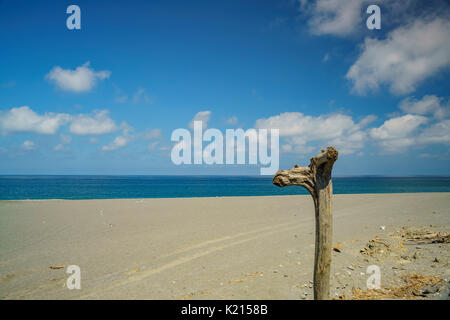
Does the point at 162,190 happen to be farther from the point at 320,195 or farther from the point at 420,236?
the point at 320,195

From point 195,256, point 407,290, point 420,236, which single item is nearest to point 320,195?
point 407,290

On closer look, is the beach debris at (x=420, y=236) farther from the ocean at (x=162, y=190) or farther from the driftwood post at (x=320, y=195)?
the ocean at (x=162, y=190)

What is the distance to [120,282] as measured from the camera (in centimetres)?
760

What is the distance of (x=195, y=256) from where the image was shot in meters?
9.88

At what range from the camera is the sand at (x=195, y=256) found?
6.98 metres

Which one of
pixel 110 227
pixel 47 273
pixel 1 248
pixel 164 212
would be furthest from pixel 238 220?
pixel 1 248

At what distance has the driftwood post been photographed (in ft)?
14.5

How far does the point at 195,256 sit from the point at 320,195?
685 cm

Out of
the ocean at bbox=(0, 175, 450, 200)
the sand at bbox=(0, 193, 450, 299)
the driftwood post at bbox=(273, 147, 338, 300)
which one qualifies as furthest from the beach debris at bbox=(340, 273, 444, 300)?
the ocean at bbox=(0, 175, 450, 200)

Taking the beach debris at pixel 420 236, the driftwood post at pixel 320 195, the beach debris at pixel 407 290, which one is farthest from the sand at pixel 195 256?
the driftwood post at pixel 320 195

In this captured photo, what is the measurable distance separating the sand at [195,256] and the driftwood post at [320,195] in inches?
83.5
